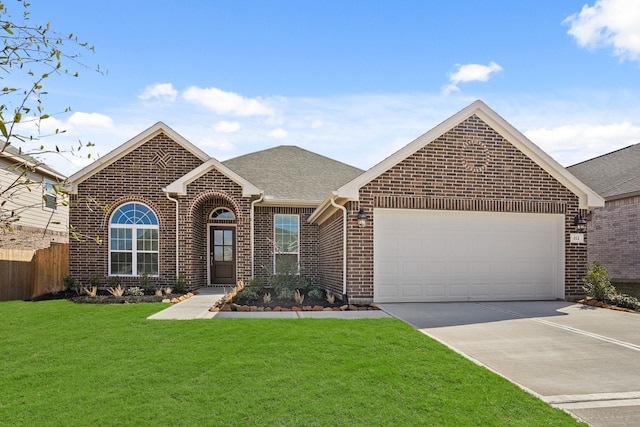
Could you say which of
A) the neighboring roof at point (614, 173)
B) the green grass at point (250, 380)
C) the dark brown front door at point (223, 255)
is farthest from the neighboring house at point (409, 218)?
the neighboring roof at point (614, 173)

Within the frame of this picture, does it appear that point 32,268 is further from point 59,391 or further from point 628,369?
point 628,369

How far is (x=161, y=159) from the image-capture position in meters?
14.5

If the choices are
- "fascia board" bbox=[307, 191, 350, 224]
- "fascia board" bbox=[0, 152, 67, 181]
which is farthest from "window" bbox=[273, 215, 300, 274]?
"fascia board" bbox=[0, 152, 67, 181]

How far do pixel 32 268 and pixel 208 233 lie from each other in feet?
17.8

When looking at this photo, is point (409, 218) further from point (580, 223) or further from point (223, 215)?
point (223, 215)

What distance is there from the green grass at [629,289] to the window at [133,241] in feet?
48.4

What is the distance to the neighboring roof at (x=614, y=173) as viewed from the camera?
16047 mm

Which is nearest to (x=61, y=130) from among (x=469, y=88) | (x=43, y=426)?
(x=43, y=426)

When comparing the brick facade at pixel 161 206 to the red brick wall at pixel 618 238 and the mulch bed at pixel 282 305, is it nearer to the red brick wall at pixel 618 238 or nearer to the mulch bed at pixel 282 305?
the mulch bed at pixel 282 305

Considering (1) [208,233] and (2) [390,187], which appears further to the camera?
(1) [208,233]

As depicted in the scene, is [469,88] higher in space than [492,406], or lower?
higher

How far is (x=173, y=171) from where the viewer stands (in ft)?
47.6

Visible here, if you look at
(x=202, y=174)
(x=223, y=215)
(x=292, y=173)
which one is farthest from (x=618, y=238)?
(x=202, y=174)

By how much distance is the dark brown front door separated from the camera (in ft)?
A: 52.1
